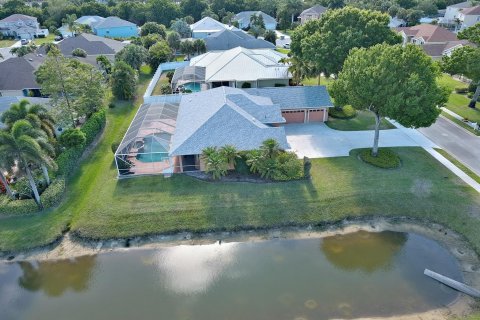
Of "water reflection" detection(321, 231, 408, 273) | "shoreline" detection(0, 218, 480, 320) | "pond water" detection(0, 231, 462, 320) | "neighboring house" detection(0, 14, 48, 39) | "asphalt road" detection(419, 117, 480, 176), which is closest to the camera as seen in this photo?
"pond water" detection(0, 231, 462, 320)

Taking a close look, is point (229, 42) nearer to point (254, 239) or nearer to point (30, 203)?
point (30, 203)

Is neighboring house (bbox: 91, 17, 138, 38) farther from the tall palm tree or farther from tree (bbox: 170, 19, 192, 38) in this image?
the tall palm tree

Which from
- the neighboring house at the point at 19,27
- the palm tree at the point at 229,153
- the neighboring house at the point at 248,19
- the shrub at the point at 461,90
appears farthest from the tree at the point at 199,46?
the neighboring house at the point at 19,27

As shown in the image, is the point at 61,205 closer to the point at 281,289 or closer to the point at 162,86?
the point at 281,289

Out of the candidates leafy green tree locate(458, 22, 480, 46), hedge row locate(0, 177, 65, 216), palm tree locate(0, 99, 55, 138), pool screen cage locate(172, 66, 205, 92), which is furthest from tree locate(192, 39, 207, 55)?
hedge row locate(0, 177, 65, 216)

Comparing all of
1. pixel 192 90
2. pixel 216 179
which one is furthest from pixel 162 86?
pixel 216 179

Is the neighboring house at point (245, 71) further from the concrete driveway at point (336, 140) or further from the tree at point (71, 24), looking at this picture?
the tree at point (71, 24)
